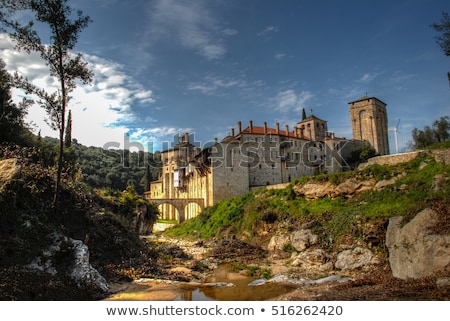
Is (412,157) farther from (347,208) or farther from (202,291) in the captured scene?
(202,291)

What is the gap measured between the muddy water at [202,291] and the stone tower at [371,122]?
2220 inches

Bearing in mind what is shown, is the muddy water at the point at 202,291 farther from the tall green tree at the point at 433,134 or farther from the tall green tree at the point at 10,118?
the tall green tree at the point at 433,134

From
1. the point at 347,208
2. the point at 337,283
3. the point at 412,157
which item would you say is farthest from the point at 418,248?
the point at 412,157

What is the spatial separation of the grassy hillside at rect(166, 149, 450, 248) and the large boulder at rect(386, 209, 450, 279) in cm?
64

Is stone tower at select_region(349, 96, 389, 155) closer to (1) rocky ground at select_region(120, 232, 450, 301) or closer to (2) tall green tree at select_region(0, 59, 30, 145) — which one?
(1) rocky ground at select_region(120, 232, 450, 301)

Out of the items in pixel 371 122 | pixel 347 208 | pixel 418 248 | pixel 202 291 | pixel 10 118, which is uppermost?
pixel 371 122

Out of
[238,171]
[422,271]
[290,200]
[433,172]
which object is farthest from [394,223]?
[238,171]

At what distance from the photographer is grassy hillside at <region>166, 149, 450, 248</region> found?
1564 centimetres

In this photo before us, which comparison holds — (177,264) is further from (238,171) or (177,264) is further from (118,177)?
(118,177)

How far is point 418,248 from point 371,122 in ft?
185

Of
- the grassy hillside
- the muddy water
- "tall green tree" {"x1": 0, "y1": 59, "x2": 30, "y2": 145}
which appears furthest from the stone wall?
"tall green tree" {"x1": 0, "y1": 59, "x2": 30, "y2": 145}

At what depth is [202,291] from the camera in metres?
11.9

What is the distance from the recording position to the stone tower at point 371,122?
204ft

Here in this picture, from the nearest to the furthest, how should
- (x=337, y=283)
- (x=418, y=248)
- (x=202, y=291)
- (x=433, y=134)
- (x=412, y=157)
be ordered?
(x=418, y=248) < (x=337, y=283) < (x=202, y=291) < (x=412, y=157) < (x=433, y=134)
